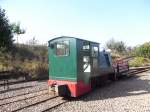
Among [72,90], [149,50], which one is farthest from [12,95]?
[149,50]

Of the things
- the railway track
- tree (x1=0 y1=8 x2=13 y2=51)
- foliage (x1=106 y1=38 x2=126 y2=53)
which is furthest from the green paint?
foliage (x1=106 y1=38 x2=126 y2=53)

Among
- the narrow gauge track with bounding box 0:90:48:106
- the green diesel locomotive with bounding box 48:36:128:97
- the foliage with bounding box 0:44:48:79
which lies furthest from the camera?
the foliage with bounding box 0:44:48:79

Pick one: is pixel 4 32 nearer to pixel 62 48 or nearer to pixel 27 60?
pixel 27 60

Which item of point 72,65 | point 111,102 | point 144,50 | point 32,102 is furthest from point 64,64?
point 144,50

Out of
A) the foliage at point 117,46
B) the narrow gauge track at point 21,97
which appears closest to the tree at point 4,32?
the narrow gauge track at point 21,97

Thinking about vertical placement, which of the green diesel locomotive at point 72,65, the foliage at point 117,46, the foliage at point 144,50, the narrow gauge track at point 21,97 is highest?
the foliage at point 117,46

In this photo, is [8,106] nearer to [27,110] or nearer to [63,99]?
[27,110]

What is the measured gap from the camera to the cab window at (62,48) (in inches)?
429

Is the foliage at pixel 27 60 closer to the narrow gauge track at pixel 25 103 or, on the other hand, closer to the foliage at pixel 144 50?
the narrow gauge track at pixel 25 103

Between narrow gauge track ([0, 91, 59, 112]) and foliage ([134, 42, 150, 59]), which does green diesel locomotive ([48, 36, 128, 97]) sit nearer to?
narrow gauge track ([0, 91, 59, 112])

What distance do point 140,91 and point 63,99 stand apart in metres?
4.46

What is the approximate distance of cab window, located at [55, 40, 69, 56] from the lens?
10.9m

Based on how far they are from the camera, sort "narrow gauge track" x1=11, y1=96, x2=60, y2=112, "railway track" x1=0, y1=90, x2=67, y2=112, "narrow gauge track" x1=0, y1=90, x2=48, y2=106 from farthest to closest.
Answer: "narrow gauge track" x1=0, y1=90, x2=48, y2=106 < "railway track" x1=0, y1=90, x2=67, y2=112 < "narrow gauge track" x1=11, y1=96, x2=60, y2=112

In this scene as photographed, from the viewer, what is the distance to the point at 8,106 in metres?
8.99
